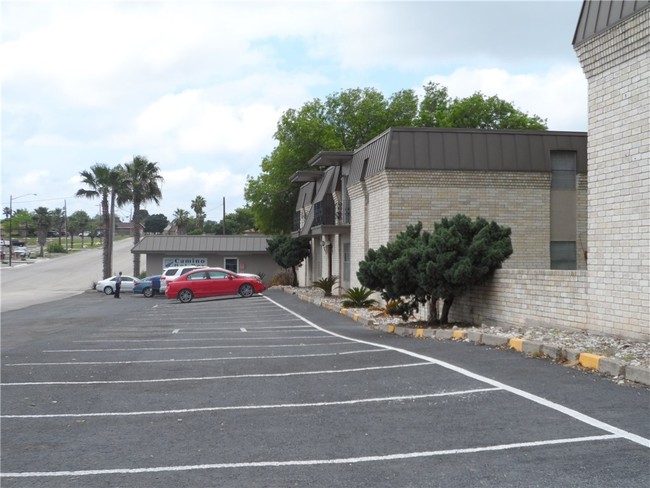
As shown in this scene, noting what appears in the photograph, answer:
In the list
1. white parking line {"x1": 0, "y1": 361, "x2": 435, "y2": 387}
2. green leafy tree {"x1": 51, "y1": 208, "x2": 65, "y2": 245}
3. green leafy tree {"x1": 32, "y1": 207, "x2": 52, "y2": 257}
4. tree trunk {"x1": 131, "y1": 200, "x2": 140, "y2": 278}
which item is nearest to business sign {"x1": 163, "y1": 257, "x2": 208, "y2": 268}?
tree trunk {"x1": 131, "y1": 200, "x2": 140, "y2": 278}

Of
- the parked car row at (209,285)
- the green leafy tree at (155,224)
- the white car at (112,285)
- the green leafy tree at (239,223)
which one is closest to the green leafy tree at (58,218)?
the green leafy tree at (155,224)

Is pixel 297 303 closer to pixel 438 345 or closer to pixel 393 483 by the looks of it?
pixel 438 345

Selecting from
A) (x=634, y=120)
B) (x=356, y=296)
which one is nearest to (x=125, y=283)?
(x=356, y=296)

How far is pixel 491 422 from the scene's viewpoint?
7086 millimetres

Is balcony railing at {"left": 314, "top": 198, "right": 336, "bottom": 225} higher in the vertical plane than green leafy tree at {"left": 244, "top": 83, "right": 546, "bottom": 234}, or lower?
lower

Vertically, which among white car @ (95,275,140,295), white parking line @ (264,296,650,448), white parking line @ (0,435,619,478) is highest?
white parking line @ (264,296,650,448)

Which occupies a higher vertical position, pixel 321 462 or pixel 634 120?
pixel 634 120

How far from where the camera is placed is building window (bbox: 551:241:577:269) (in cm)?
2562

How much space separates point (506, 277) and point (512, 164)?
9816 mm

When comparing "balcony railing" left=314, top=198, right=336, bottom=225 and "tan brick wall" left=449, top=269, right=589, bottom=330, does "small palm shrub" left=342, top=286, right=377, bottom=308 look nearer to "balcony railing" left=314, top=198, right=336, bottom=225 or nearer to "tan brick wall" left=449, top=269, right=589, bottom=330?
"tan brick wall" left=449, top=269, right=589, bottom=330

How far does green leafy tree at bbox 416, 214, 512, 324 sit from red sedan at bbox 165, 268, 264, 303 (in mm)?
19996

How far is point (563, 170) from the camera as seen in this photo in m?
25.3

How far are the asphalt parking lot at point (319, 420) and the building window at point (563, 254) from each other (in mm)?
13448

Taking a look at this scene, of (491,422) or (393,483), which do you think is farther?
(491,422)
